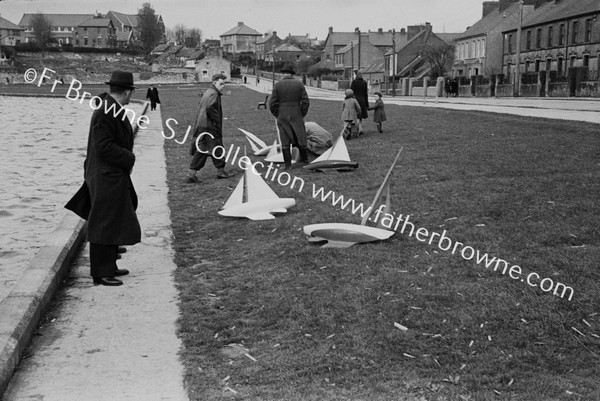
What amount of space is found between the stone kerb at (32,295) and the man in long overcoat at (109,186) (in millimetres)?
432

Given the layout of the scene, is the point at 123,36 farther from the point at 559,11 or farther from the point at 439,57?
the point at 559,11

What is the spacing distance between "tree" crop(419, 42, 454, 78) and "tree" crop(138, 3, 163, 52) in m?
101

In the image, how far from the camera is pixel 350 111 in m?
16.8

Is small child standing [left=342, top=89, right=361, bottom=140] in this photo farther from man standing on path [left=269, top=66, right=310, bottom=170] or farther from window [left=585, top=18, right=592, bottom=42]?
window [left=585, top=18, right=592, bottom=42]

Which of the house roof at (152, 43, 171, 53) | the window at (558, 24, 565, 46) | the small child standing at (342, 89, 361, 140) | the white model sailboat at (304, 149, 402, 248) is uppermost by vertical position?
the house roof at (152, 43, 171, 53)

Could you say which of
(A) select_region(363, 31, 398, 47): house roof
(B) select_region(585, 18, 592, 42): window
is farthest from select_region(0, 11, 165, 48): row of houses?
(B) select_region(585, 18, 592, 42): window

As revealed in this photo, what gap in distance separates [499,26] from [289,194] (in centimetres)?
6469

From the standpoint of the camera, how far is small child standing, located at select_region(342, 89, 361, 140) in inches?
643

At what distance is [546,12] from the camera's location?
60.2m

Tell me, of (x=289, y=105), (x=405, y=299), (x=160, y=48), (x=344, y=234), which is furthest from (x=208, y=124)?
(x=160, y=48)

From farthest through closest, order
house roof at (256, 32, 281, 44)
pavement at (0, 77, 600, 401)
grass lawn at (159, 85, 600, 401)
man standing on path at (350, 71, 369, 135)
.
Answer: house roof at (256, 32, 281, 44) → man standing on path at (350, 71, 369, 135) → pavement at (0, 77, 600, 401) → grass lawn at (159, 85, 600, 401)

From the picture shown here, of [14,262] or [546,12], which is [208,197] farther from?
[546,12]

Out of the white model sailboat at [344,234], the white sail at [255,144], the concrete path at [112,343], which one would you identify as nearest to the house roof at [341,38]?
the white sail at [255,144]

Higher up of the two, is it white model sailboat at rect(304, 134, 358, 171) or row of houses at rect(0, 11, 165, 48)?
row of houses at rect(0, 11, 165, 48)
